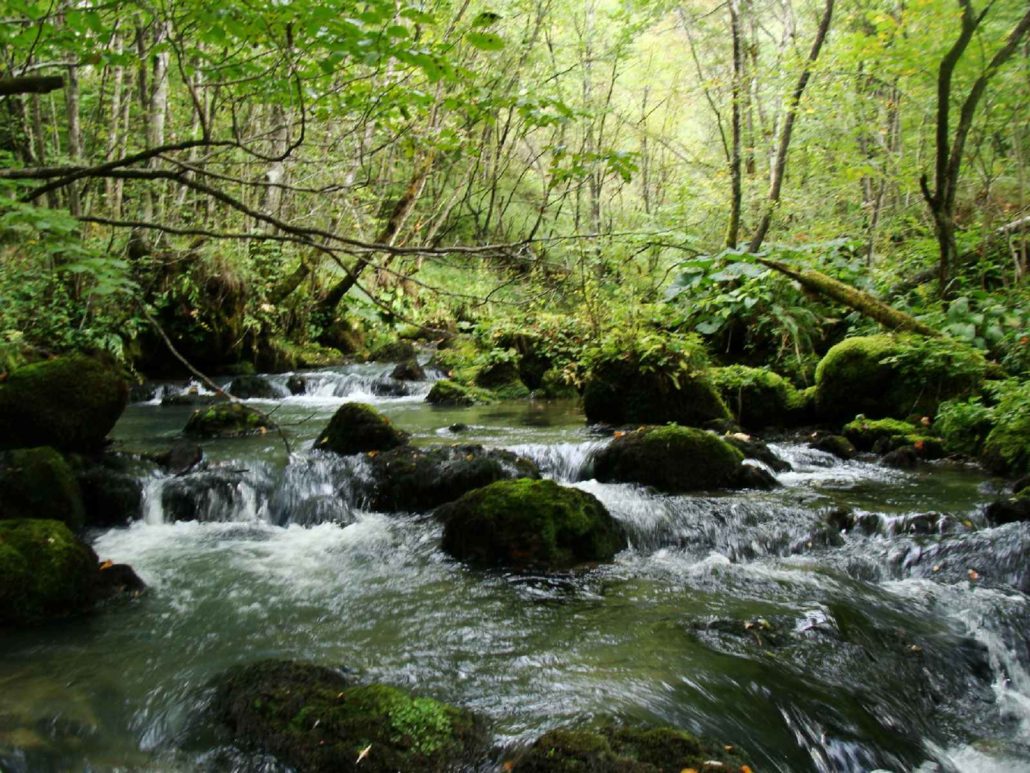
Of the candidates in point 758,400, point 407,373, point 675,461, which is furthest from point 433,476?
point 407,373

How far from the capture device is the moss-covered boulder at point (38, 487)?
5.80 m

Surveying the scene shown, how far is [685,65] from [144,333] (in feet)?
55.9

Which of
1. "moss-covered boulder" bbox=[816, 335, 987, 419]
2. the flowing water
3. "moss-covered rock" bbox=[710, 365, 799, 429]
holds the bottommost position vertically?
the flowing water

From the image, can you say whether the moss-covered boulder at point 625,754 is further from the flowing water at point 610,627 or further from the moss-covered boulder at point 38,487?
the moss-covered boulder at point 38,487

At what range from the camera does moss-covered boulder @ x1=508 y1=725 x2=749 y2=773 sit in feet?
8.86

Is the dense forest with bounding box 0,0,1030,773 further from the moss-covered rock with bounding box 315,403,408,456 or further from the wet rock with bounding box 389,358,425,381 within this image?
the wet rock with bounding box 389,358,425,381

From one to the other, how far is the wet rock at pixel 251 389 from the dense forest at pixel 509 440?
183 mm

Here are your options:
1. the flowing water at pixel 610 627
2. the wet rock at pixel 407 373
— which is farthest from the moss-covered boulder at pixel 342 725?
the wet rock at pixel 407 373

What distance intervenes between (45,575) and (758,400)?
8909 millimetres

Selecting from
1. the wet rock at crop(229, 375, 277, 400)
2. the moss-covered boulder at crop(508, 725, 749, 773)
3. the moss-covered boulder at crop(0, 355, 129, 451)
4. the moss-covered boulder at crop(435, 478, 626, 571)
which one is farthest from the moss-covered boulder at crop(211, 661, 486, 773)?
the wet rock at crop(229, 375, 277, 400)

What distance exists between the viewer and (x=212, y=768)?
304 centimetres

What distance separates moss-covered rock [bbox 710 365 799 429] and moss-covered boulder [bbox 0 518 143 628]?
812 centimetres

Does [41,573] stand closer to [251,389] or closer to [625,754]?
[625,754]

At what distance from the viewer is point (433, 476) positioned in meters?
7.16
